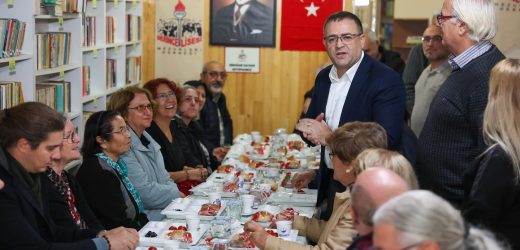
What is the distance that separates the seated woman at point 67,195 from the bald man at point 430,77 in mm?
2386

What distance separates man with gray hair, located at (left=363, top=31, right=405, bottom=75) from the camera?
7.77m

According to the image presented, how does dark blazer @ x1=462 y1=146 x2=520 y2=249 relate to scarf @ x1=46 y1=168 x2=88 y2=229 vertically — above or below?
above

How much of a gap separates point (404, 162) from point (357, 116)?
1509mm

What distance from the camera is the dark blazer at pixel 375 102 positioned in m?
3.75

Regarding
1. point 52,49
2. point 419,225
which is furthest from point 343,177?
point 52,49

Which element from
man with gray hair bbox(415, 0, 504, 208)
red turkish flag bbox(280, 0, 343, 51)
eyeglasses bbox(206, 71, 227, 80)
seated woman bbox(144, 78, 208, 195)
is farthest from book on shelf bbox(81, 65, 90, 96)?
man with gray hair bbox(415, 0, 504, 208)

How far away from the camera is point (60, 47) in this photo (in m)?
5.36

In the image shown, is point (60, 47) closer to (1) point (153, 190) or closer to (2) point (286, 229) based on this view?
(1) point (153, 190)

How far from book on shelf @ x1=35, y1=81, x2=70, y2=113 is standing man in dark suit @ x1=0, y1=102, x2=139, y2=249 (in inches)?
83.2

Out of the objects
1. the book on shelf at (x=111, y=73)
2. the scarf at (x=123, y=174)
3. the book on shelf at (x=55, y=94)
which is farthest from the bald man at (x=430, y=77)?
the book on shelf at (x=111, y=73)

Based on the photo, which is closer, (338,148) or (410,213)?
(410,213)

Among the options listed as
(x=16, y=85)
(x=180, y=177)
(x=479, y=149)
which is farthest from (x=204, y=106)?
(x=479, y=149)

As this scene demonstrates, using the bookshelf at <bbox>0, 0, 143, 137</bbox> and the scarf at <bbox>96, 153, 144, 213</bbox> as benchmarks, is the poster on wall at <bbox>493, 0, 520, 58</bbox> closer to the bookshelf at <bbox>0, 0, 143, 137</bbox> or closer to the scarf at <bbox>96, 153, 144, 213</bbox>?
the bookshelf at <bbox>0, 0, 143, 137</bbox>

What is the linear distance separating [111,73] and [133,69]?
566 millimetres
